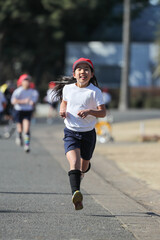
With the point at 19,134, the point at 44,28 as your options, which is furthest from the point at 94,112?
the point at 44,28

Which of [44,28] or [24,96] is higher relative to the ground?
[44,28]

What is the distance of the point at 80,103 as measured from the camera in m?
7.82

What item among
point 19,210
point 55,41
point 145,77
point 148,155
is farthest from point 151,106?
point 19,210

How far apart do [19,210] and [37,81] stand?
153 ft

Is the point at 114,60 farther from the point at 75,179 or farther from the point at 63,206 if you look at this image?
the point at 75,179

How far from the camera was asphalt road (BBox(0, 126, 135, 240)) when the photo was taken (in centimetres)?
637

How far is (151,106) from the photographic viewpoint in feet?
143

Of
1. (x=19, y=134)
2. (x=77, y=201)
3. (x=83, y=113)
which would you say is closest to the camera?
(x=77, y=201)

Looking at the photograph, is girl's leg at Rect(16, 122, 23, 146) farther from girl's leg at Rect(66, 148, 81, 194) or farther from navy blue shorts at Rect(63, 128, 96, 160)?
girl's leg at Rect(66, 148, 81, 194)

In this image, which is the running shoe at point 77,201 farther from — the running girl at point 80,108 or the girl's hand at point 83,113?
the girl's hand at point 83,113

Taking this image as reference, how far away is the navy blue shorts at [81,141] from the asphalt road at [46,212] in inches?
28.0

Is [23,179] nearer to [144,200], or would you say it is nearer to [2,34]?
[144,200]

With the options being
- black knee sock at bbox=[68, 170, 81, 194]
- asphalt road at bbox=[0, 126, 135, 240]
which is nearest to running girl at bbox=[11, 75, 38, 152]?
asphalt road at bbox=[0, 126, 135, 240]

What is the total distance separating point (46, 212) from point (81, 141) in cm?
98
